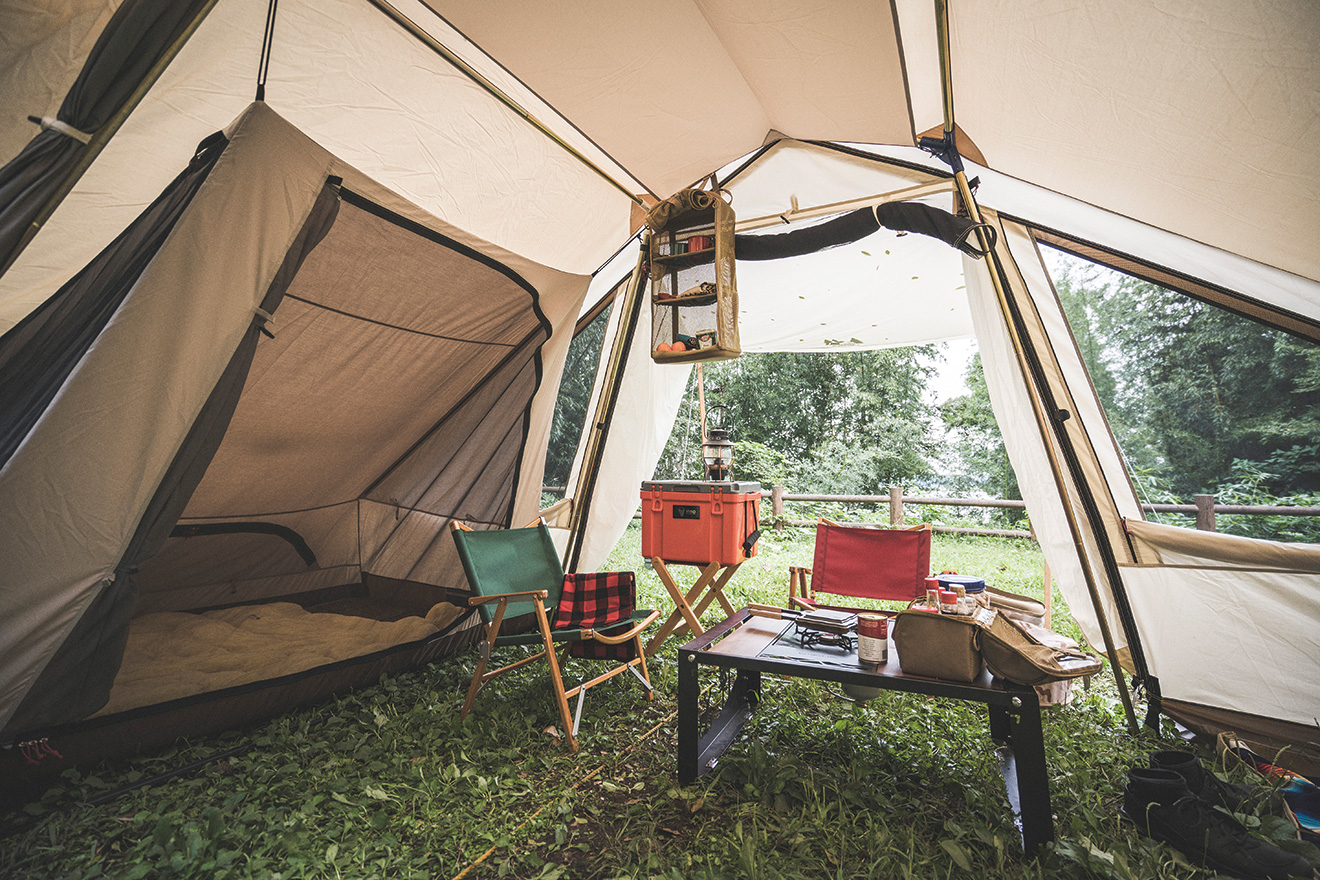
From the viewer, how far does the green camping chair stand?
2531 millimetres

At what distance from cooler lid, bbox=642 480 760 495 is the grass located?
102 cm

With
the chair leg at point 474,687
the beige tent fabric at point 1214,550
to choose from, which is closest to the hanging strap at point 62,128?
the chair leg at point 474,687

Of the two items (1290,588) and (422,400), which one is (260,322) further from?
(1290,588)

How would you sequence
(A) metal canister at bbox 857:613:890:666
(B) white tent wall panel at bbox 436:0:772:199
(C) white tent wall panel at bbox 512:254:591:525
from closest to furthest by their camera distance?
(A) metal canister at bbox 857:613:890:666 → (B) white tent wall panel at bbox 436:0:772:199 → (C) white tent wall panel at bbox 512:254:591:525

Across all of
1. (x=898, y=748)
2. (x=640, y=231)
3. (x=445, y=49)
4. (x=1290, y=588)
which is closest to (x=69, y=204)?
(x=445, y=49)

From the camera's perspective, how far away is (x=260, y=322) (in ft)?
6.42

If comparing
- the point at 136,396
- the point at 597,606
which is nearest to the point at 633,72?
the point at 136,396

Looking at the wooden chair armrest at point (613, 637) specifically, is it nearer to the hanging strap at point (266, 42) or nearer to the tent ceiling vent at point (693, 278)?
the tent ceiling vent at point (693, 278)

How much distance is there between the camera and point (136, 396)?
1717 mm

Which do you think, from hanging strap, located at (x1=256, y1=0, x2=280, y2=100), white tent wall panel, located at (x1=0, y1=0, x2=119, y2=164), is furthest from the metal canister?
white tent wall panel, located at (x1=0, y1=0, x2=119, y2=164)

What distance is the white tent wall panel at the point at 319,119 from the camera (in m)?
2.09

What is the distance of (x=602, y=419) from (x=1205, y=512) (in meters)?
5.05

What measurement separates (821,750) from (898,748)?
1.03ft

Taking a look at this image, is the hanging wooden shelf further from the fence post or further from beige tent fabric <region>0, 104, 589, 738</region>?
the fence post
